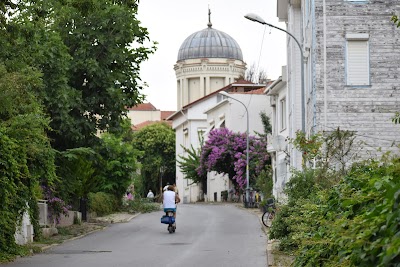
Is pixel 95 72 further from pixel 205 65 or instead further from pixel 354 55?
pixel 205 65

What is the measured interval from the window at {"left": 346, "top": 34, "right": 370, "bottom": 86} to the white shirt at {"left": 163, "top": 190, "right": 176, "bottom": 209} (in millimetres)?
7130

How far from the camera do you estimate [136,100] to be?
3569 centimetres

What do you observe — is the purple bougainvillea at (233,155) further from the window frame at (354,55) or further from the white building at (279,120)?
the window frame at (354,55)

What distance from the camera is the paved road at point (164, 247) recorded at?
64.6 feet

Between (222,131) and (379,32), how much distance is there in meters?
37.0

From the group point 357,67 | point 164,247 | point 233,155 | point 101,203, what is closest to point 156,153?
point 233,155

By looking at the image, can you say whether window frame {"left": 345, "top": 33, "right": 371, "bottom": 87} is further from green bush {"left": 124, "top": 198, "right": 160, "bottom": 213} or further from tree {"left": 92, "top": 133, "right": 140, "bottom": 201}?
green bush {"left": 124, "top": 198, "right": 160, "bottom": 213}

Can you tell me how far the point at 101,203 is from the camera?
137 ft

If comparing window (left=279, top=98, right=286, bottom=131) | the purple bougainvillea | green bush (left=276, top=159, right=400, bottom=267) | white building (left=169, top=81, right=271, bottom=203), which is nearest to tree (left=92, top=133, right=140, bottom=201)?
window (left=279, top=98, right=286, bottom=131)

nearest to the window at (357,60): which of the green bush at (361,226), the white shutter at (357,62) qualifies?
the white shutter at (357,62)

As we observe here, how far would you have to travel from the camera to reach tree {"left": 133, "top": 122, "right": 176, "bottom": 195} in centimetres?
10150

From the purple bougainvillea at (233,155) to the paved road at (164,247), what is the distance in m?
24.2

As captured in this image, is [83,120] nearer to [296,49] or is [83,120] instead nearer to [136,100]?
[136,100]

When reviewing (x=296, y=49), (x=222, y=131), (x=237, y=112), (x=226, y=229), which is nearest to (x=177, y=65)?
(x=237, y=112)
